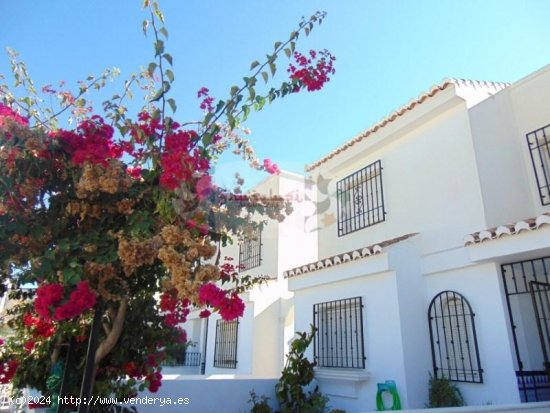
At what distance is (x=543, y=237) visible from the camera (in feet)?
19.9

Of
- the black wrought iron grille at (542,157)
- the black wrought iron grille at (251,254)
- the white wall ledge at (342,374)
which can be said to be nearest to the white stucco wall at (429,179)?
the black wrought iron grille at (542,157)

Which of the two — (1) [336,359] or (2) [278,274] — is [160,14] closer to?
(1) [336,359]

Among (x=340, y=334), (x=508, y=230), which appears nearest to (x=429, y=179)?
(x=508, y=230)

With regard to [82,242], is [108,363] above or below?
below

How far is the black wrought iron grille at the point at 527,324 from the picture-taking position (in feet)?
21.1

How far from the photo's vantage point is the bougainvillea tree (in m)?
3.44

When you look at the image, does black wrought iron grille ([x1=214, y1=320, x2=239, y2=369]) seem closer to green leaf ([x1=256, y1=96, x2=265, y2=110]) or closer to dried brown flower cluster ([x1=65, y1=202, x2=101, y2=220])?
dried brown flower cluster ([x1=65, y1=202, x2=101, y2=220])

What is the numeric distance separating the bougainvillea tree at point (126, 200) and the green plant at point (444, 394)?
4.45 meters

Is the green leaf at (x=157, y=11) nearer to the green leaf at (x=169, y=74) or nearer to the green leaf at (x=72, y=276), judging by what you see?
the green leaf at (x=169, y=74)

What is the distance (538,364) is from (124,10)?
8.54m

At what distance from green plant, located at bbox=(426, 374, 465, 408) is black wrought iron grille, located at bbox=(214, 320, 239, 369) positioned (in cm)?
756

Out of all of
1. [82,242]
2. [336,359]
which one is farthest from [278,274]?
[82,242]

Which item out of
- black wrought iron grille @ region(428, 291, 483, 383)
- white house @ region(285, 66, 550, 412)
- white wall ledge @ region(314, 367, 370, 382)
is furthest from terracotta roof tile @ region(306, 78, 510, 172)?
white wall ledge @ region(314, 367, 370, 382)

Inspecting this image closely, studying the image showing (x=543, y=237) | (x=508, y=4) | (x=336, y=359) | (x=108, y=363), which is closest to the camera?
(x=108, y=363)
